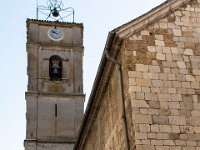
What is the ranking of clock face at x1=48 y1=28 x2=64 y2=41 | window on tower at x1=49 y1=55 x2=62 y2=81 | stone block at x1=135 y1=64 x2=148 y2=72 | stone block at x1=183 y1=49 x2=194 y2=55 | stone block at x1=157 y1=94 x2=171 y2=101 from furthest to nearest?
clock face at x1=48 y1=28 x2=64 y2=41, window on tower at x1=49 y1=55 x2=62 y2=81, stone block at x1=183 y1=49 x2=194 y2=55, stone block at x1=135 y1=64 x2=148 y2=72, stone block at x1=157 y1=94 x2=171 y2=101

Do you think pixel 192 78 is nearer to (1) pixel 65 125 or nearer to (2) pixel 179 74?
(2) pixel 179 74

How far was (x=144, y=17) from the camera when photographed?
10.2 meters

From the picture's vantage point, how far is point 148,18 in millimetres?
10242

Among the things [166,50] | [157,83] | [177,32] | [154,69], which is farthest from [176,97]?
[177,32]

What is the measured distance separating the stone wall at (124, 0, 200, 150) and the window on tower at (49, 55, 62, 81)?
50.8 ft

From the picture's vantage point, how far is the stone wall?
8961 millimetres

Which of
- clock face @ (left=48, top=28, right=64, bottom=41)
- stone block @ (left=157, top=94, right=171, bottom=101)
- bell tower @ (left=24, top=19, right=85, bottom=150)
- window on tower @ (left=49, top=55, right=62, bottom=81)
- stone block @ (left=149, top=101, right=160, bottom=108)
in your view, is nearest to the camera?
stone block @ (left=149, top=101, right=160, bottom=108)

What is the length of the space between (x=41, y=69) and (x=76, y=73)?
1.94 meters

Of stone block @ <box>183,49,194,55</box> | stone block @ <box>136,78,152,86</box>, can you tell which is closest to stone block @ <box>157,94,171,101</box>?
stone block @ <box>136,78,152,86</box>

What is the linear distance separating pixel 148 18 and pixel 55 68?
15.8m

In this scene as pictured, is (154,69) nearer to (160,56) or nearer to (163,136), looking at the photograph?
(160,56)

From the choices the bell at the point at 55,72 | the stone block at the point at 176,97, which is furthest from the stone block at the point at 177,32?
the bell at the point at 55,72

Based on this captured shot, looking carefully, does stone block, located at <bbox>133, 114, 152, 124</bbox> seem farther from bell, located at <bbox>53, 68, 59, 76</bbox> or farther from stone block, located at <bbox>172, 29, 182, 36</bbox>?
bell, located at <bbox>53, 68, 59, 76</bbox>

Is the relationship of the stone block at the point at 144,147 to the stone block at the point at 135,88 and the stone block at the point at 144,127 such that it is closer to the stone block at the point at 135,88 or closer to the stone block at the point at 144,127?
the stone block at the point at 144,127
